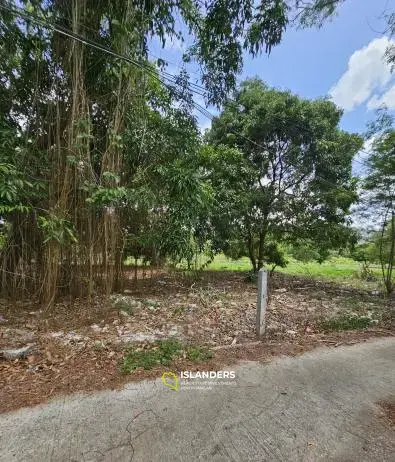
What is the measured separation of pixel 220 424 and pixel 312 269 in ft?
31.5

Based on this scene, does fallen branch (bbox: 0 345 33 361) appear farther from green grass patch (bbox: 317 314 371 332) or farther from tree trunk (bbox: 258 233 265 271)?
tree trunk (bbox: 258 233 265 271)

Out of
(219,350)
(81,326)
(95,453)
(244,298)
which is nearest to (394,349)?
(219,350)

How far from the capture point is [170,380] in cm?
218

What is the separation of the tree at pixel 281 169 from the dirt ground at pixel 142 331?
1.85 metres

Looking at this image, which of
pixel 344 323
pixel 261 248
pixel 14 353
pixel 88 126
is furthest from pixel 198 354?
pixel 261 248

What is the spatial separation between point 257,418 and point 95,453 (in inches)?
37.6

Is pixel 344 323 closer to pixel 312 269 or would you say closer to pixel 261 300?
pixel 261 300

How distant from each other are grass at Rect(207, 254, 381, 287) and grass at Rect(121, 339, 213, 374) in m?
5.09

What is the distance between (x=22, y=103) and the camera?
3.64 metres

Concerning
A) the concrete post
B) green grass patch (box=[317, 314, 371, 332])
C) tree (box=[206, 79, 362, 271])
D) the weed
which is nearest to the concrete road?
the weed

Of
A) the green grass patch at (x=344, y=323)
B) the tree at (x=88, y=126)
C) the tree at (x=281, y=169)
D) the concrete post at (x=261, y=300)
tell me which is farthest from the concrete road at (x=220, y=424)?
the tree at (x=281, y=169)

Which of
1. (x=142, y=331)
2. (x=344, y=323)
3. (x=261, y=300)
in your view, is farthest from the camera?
(x=344, y=323)

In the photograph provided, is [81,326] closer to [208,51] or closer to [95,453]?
[95,453]

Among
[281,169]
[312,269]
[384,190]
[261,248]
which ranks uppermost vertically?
[281,169]
